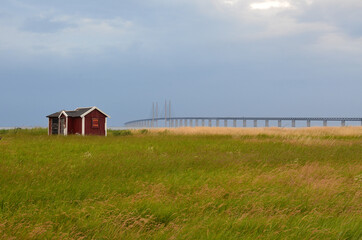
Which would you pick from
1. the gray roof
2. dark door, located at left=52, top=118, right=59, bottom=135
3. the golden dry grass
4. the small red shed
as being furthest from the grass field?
dark door, located at left=52, top=118, right=59, bottom=135

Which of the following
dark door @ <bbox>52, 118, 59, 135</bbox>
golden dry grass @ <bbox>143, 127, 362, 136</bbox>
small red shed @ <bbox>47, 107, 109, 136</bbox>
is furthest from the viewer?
dark door @ <bbox>52, 118, 59, 135</bbox>

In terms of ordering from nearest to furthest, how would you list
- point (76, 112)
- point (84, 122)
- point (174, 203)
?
point (174, 203) < point (84, 122) < point (76, 112)

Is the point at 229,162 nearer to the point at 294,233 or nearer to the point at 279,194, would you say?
the point at 279,194

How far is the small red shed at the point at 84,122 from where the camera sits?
36031 mm

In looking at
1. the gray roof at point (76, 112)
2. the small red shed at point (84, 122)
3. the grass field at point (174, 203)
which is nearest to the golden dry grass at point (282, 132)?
the small red shed at point (84, 122)

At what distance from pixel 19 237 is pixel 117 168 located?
6091 millimetres

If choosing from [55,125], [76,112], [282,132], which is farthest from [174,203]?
[55,125]

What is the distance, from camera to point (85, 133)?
119 feet

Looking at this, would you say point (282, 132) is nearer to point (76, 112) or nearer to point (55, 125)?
point (76, 112)

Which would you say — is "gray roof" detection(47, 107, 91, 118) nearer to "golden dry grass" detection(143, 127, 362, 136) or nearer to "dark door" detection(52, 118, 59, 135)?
"dark door" detection(52, 118, 59, 135)

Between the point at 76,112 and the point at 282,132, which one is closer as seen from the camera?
the point at 282,132

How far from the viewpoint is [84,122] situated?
35.9 meters

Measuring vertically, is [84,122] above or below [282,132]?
above

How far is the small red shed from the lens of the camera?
1419 inches
